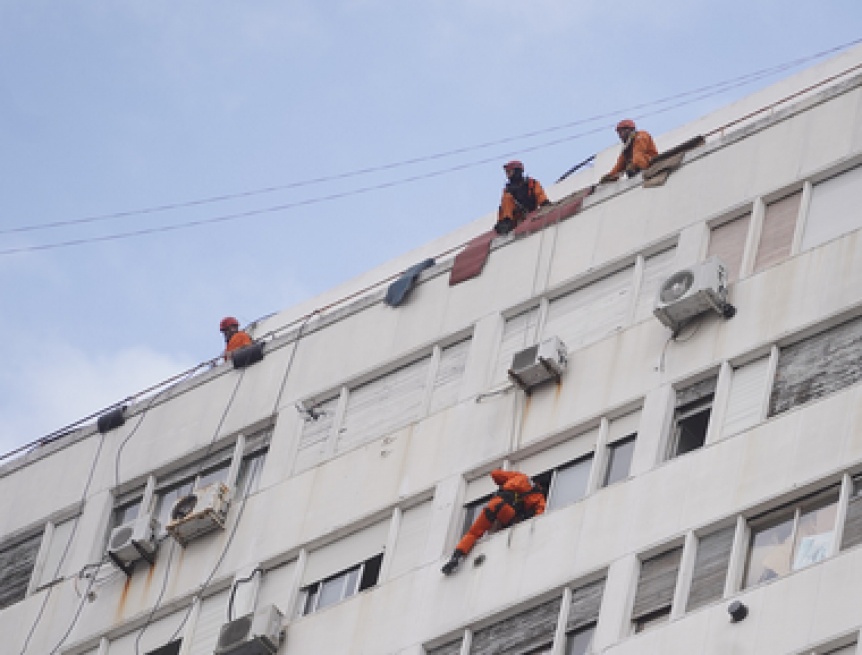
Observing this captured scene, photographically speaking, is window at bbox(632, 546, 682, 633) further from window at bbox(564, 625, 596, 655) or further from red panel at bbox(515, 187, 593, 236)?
red panel at bbox(515, 187, 593, 236)

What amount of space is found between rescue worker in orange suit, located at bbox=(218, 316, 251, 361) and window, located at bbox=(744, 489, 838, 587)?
38.6 feet

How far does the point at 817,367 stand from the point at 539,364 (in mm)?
4123

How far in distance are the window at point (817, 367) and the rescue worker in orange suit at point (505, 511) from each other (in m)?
3.43

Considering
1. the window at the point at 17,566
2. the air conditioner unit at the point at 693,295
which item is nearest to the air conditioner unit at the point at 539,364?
the air conditioner unit at the point at 693,295

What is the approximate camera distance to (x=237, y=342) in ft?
121

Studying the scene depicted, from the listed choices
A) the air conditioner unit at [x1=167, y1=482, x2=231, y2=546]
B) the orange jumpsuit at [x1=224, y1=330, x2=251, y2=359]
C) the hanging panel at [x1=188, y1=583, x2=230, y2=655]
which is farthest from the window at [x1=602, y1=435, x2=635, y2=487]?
the orange jumpsuit at [x1=224, y1=330, x2=251, y2=359]

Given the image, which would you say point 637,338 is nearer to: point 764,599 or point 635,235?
point 635,235

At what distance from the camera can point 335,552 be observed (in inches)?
1249

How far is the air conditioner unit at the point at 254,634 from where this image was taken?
30781 mm

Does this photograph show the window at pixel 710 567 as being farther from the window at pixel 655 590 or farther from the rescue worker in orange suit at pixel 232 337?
the rescue worker in orange suit at pixel 232 337

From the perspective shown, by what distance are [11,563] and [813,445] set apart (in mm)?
14673

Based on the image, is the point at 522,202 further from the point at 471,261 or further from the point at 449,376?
the point at 449,376

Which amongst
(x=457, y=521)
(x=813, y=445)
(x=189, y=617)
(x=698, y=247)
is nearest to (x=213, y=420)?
(x=189, y=617)

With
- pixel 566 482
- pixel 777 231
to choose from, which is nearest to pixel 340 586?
pixel 566 482
